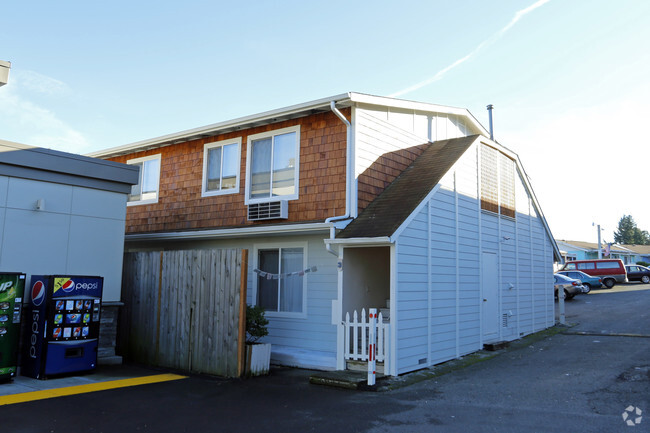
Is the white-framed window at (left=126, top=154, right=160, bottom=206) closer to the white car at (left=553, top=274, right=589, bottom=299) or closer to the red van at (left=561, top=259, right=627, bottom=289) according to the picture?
the white car at (left=553, top=274, right=589, bottom=299)

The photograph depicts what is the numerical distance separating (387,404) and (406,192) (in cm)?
488

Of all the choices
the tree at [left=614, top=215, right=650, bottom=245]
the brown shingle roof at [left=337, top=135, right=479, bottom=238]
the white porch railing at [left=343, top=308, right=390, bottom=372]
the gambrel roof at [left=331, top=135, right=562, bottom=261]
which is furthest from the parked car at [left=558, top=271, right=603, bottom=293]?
the tree at [left=614, top=215, right=650, bottom=245]

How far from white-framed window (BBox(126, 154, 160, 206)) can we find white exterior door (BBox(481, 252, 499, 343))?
30.6ft

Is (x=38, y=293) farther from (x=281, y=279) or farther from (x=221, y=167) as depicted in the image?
(x=221, y=167)

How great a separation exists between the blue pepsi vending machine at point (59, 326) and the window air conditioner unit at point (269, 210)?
3785 mm

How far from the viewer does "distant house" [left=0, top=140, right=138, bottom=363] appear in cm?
901

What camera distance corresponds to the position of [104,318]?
403 inches

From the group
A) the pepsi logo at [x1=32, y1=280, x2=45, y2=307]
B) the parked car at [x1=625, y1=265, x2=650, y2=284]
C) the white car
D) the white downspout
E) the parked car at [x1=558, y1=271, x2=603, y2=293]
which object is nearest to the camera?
the pepsi logo at [x1=32, y1=280, x2=45, y2=307]

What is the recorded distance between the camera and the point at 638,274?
34.2 m

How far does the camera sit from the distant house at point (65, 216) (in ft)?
29.6

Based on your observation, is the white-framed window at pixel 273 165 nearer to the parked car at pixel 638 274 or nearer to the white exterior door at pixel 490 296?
the white exterior door at pixel 490 296

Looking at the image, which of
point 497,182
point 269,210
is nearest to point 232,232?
point 269,210

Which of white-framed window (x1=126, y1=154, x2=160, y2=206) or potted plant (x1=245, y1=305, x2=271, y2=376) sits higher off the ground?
white-framed window (x1=126, y1=154, x2=160, y2=206)

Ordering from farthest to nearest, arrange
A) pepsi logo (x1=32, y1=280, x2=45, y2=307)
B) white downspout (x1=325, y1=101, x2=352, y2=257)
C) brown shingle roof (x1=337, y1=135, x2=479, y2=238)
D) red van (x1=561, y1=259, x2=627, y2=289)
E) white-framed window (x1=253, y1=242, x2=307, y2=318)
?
red van (x1=561, y1=259, x2=627, y2=289), white-framed window (x1=253, y1=242, x2=307, y2=318), white downspout (x1=325, y1=101, x2=352, y2=257), brown shingle roof (x1=337, y1=135, x2=479, y2=238), pepsi logo (x1=32, y1=280, x2=45, y2=307)
